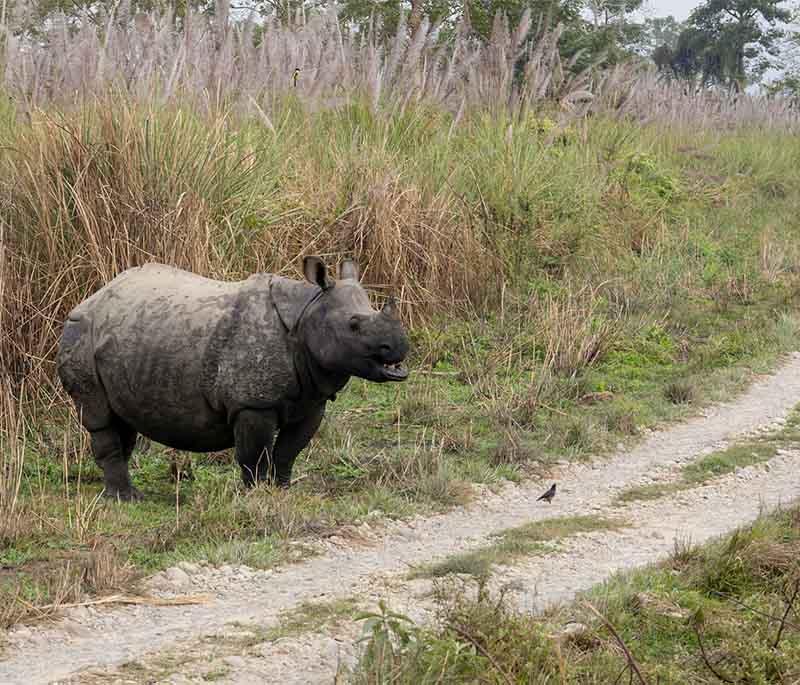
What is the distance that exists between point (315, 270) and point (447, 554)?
1.46 metres

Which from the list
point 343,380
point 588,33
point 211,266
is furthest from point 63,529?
point 588,33

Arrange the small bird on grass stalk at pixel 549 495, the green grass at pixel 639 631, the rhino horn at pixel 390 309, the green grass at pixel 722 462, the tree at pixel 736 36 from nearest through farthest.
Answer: the green grass at pixel 639 631, the rhino horn at pixel 390 309, the small bird on grass stalk at pixel 549 495, the green grass at pixel 722 462, the tree at pixel 736 36

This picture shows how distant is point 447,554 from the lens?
5930 mm

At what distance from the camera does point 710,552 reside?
18.3 feet

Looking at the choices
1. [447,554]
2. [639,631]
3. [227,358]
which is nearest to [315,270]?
[227,358]

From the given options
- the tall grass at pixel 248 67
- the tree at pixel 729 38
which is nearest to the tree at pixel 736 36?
the tree at pixel 729 38

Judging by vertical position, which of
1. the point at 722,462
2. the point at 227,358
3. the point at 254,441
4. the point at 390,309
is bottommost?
the point at 722,462

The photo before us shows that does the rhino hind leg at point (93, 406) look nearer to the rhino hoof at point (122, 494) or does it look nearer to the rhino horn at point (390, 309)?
the rhino hoof at point (122, 494)

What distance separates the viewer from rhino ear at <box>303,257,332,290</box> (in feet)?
19.9

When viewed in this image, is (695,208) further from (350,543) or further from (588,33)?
A: (350,543)

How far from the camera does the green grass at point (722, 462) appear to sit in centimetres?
718

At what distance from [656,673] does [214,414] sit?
2.78 m

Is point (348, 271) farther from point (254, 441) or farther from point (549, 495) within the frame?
point (549, 495)

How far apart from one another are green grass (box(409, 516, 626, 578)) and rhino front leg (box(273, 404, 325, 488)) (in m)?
1.08
